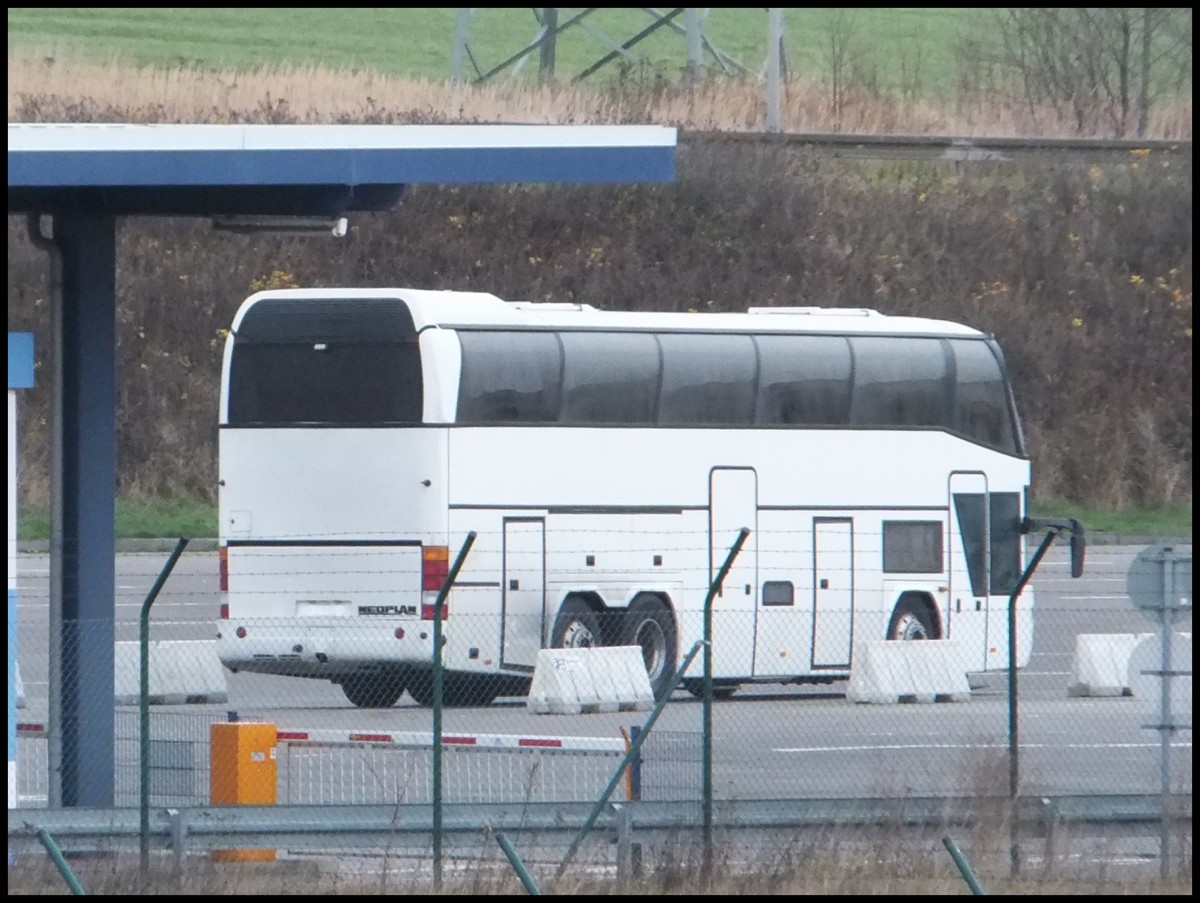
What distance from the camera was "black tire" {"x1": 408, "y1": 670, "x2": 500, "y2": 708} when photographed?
68.3ft

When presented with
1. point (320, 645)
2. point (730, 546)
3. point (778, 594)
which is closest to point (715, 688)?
point (778, 594)

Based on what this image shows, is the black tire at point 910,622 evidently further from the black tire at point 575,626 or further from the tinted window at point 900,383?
the black tire at point 575,626

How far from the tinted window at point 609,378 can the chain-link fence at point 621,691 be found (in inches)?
45.5

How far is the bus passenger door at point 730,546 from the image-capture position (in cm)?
2131

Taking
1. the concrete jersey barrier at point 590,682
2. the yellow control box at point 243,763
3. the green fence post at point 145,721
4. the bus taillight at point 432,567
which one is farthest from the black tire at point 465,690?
the green fence post at point 145,721

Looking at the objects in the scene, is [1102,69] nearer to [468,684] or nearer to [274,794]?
[468,684]

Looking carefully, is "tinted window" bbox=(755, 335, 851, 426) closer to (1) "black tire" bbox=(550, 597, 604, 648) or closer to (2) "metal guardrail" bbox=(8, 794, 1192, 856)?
(1) "black tire" bbox=(550, 597, 604, 648)

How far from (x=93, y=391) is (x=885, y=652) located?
9027 mm

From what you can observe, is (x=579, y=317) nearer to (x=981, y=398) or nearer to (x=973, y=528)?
(x=981, y=398)

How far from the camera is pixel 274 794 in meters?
12.7

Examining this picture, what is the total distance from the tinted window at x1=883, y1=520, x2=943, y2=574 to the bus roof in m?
1.79

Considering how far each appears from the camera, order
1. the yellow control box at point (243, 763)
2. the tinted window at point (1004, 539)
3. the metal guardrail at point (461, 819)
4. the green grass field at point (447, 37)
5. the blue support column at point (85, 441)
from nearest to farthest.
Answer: the metal guardrail at point (461, 819) → the yellow control box at point (243, 763) → the blue support column at point (85, 441) → the tinted window at point (1004, 539) → the green grass field at point (447, 37)

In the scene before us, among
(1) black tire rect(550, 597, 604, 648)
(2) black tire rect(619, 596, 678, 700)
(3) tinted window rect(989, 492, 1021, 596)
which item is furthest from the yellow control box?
(3) tinted window rect(989, 492, 1021, 596)

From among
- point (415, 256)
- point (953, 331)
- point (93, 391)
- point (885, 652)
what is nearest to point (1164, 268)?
point (415, 256)
